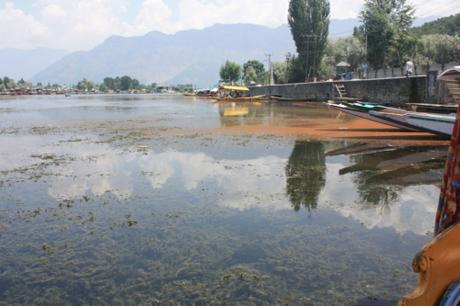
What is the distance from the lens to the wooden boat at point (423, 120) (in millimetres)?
14273

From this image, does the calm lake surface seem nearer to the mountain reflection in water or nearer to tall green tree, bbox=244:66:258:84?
the mountain reflection in water

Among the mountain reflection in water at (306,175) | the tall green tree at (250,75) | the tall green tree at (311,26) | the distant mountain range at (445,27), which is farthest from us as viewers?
the tall green tree at (250,75)

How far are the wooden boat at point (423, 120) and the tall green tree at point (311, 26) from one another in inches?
1558

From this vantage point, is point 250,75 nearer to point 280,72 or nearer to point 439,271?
point 280,72

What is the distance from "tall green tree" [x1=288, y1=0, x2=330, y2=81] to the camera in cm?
5453

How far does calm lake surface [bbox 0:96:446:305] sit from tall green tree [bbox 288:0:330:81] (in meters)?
44.3

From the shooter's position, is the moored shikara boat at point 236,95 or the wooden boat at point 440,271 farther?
the moored shikara boat at point 236,95

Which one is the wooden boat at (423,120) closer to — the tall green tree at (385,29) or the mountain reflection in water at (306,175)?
the mountain reflection in water at (306,175)

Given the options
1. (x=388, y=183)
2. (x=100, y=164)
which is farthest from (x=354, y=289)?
(x=100, y=164)

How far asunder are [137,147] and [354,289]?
11390 mm

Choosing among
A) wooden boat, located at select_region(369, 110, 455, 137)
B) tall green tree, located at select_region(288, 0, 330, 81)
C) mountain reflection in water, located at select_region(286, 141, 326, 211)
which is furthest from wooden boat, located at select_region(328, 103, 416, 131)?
tall green tree, located at select_region(288, 0, 330, 81)

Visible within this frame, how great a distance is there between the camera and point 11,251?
18.9 ft

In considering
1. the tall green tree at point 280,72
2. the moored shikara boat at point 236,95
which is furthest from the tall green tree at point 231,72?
the moored shikara boat at point 236,95

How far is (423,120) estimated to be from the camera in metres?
15.0
